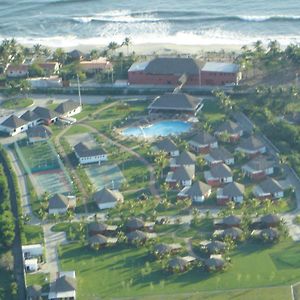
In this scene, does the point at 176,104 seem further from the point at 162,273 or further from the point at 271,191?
the point at 162,273

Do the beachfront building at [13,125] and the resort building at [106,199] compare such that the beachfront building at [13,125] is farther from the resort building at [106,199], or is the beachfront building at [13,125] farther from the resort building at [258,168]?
the resort building at [258,168]

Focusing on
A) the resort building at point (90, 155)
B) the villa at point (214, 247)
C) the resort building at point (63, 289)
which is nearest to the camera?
the resort building at point (63, 289)

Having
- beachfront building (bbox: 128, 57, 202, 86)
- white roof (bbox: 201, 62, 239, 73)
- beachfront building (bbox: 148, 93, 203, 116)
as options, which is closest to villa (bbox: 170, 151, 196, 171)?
beachfront building (bbox: 148, 93, 203, 116)

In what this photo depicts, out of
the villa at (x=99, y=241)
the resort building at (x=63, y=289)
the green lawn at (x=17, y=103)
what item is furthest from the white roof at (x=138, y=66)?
the resort building at (x=63, y=289)

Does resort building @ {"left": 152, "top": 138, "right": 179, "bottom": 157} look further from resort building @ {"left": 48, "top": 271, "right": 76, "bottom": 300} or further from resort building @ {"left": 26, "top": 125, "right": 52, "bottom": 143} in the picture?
resort building @ {"left": 48, "top": 271, "right": 76, "bottom": 300}

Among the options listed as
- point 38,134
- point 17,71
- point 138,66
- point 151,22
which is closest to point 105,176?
point 38,134

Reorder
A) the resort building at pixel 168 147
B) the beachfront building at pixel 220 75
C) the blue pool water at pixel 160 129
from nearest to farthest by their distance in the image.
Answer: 1. the resort building at pixel 168 147
2. the blue pool water at pixel 160 129
3. the beachfront building at pixel 220 75
